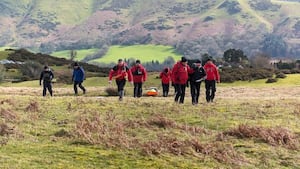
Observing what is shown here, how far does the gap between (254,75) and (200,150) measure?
171 feet

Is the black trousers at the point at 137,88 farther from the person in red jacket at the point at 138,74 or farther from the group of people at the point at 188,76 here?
the group of people at the point at 188,76

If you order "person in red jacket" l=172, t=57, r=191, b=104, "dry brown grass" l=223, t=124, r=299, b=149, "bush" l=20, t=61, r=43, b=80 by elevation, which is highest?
"bush" l=20, t=61, r=43, b=80

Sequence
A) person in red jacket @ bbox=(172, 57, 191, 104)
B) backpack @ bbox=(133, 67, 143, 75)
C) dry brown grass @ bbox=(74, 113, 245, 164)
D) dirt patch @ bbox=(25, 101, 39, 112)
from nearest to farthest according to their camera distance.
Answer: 1. dry brown grass @ bbox=(74, 113, 245, 164)
2. dirt patch @ bbox=(25, 101, 39, 112)
3. person in red jacket @ bbox=(172, 57, 191, 104)
4. backpack @ bbox=(133, 67, 143, 75)

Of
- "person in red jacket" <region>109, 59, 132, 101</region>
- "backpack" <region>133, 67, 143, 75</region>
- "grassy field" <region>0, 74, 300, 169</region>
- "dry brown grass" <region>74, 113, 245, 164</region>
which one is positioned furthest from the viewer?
"backpack" <region>133, 67, 143, 75</region>

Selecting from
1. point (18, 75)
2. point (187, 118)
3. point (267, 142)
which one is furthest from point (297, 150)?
point (18, 75)

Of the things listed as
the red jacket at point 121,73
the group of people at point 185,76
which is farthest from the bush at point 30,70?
the red jacket at point 121,73

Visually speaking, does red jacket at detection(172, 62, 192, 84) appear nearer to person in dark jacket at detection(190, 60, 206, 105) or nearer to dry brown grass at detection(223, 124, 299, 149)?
person in dark jacket at detection(190, 60, 206, 105)

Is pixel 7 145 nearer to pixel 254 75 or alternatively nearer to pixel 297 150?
pixel 297 150

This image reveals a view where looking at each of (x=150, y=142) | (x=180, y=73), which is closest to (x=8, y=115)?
(x=150, y=142)

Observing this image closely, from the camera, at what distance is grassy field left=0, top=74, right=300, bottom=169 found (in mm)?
12938

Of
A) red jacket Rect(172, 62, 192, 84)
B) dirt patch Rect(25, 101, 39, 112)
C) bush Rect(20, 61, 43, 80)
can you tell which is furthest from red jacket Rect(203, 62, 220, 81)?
bush Rect(20, 61, 43, 80)

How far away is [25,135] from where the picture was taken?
15109 mm

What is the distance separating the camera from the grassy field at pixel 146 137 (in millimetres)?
12938

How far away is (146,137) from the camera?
618 inches
